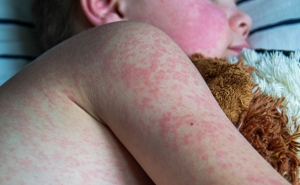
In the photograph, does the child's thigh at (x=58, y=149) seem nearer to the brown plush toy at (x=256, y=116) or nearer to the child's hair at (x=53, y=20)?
the brown plush toy at (x=256, y=116)

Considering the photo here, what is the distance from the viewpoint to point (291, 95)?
0.81 m

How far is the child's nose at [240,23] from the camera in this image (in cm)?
111

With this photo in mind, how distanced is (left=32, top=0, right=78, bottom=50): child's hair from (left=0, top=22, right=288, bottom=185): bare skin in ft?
1.45

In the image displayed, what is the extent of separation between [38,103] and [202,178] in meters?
0.34

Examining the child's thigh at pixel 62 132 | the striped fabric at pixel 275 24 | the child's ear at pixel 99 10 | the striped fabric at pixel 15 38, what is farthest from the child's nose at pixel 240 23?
the striped fabric at pixel 15 38

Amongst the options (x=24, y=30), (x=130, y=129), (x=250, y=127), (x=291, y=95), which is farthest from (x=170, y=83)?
(x=24, y=30)

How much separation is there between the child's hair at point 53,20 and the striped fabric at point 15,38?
62mm

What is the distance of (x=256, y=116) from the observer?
677 mm

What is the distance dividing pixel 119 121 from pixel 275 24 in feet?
Answer: 2.81

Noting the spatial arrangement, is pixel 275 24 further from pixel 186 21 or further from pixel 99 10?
pixel 99 10

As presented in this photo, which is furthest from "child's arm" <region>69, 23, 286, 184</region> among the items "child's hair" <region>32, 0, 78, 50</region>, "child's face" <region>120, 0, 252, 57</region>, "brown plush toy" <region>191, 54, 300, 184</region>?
"child's hair" <region>32, 0, 78, 50</region>

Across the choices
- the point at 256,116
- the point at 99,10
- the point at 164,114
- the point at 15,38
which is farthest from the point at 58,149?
the point at 15,38

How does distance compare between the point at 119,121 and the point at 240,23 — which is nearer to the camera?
the point at 119,121

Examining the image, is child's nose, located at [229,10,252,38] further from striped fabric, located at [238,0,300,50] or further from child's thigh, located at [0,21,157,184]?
child's thigh, located at [0,21,157,184]
